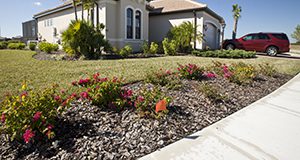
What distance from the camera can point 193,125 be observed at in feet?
9.41

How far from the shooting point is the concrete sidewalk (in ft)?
6.96

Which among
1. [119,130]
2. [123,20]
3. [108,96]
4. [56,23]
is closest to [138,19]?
[123,20]

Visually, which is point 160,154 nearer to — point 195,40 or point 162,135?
point 162,135

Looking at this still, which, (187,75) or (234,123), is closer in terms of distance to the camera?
(234,123)

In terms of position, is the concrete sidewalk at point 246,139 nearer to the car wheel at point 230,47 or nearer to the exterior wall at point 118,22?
the exterior wall at point 118,22

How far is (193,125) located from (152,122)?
670 mm

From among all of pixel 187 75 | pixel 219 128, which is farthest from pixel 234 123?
pixel 187 75

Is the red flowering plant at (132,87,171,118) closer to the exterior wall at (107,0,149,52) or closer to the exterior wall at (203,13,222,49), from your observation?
the exterior wall at (107,0,149,52)

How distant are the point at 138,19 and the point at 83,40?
20.8 feet

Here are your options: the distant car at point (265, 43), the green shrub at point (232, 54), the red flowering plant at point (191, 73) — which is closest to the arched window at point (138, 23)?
the green shrub at point (232, 54)

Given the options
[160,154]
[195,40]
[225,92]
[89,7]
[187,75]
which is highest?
[89,7]

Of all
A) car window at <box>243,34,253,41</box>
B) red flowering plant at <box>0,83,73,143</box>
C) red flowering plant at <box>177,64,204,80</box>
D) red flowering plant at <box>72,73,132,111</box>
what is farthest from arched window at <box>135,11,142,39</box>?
red flowering plant at <box>0,83,73,143</box>

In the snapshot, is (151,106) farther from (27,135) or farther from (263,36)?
(263,36)

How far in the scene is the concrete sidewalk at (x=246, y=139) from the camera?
6.96ft
